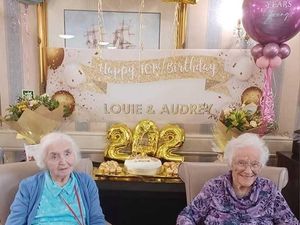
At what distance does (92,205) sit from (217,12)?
5.71ft

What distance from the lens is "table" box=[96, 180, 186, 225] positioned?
7.04ft

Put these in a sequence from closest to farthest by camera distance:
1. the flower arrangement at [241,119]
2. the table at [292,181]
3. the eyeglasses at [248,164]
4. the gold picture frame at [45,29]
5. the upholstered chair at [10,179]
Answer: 1. the eyeglasses at [248,164]
2. the upholstered chair at [10,179]
3. the flower arrangement at [241,119]
4. the table at [292,181]
5. the gold picture frame at [45,29]

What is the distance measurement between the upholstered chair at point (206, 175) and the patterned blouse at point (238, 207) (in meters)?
0.15

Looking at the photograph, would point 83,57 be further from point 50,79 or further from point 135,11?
point 135,11

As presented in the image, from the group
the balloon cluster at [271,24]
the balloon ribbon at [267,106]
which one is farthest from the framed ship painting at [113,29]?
the balloon ribbon at [267,106]

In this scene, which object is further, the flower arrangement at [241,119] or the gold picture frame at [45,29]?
the gold picture frame at [45,29]

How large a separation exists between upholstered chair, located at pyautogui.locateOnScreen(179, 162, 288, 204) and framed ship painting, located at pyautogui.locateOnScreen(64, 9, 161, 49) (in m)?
1.12

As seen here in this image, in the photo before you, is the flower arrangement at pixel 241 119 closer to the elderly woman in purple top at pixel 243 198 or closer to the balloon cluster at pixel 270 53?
the balloon cluster at pixel 270 53

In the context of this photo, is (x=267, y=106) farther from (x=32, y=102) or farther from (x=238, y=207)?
(x=32, y=102)

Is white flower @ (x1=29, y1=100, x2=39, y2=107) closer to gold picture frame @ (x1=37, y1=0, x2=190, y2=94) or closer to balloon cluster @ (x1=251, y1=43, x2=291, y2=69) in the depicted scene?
gold picture frame @ (x1=37, y1=0, x2=190, y2=94)

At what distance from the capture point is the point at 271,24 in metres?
1.95

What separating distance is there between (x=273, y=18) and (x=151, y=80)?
102cm

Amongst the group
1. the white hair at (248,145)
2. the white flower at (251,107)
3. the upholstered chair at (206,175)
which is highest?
the white flower at (251,107)

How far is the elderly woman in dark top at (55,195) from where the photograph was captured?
5.38 ft
